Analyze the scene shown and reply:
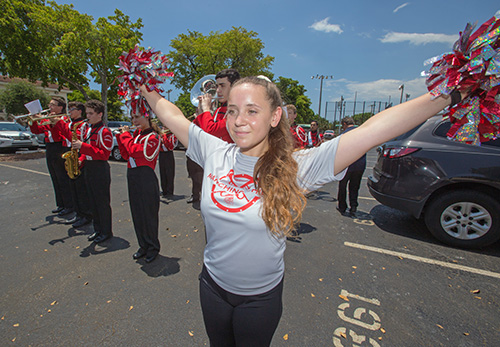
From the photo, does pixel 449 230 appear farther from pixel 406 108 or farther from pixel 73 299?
pixel 73 299

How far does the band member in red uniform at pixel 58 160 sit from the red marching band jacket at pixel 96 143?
68.1 inches

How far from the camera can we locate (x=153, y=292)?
9.42 feet

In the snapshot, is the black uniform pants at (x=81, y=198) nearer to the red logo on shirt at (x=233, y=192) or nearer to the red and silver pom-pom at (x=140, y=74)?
the red and silver pom-pom at (x=140, y=74)

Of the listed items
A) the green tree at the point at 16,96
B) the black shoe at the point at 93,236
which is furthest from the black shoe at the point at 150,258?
the green tree at the point at 16,96

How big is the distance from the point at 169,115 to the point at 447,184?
441 centimetres

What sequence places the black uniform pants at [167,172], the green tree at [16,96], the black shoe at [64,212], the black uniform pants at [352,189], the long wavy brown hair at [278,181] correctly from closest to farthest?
the long wavy brown hair at [278,181] < the black shoe at [64,212] < the black uniform pants at [352,189] < the black uniform pants at [167,172] < the green tree at [16,96]

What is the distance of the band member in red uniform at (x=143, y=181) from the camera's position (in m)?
3.47

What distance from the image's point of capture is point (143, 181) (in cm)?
350

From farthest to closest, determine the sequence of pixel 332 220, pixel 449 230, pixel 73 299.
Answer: pixel 332 220, pixel 449 230, pixel 73 299

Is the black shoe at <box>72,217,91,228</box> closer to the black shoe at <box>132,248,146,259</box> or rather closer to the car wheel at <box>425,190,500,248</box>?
the black shoe at <box>132,248,146,259</box>

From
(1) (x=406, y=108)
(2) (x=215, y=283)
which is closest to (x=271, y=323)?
(2) (x=215, y=283)

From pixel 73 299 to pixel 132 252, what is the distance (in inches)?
42.5

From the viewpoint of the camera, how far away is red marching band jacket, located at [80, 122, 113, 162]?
3.90 metres

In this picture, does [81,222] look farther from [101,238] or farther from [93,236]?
[101,238]
